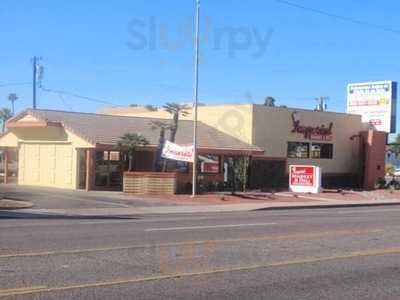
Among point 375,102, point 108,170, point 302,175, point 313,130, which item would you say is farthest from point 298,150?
point 108,170

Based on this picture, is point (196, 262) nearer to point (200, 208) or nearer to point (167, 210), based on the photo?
point (167, 210)

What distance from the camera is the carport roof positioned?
35500 millimetres

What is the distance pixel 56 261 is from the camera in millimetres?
10578

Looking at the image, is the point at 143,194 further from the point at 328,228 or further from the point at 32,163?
the point at 328,228

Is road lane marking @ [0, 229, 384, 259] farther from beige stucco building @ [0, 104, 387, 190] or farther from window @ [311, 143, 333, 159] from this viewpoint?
window @ [311, 143, 333, 159]

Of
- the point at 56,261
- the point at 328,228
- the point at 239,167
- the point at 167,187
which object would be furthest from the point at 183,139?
the point at 56,261

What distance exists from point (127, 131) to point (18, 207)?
1469cm

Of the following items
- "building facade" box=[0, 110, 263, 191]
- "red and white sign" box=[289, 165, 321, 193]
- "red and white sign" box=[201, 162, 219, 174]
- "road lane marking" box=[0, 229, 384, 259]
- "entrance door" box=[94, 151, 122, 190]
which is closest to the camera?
"road lane marking" box=[0, 229, 384, 259]

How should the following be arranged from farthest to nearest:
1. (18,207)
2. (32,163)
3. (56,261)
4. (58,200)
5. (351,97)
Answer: (351,97) < (32,163) < (58,200) < (18,207) < (56,261)

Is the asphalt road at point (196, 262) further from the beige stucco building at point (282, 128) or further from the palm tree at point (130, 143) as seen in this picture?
the beige stucco building at point (282, 128)

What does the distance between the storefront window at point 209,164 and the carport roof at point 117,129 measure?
0.68m

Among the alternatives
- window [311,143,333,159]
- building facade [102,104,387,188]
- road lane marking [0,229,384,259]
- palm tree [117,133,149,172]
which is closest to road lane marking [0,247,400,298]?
road lane marking [0,229,384,259]

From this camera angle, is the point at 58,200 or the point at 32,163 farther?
the point at 32,163

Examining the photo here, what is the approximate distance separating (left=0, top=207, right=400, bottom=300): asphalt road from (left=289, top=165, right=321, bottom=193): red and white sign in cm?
2112
